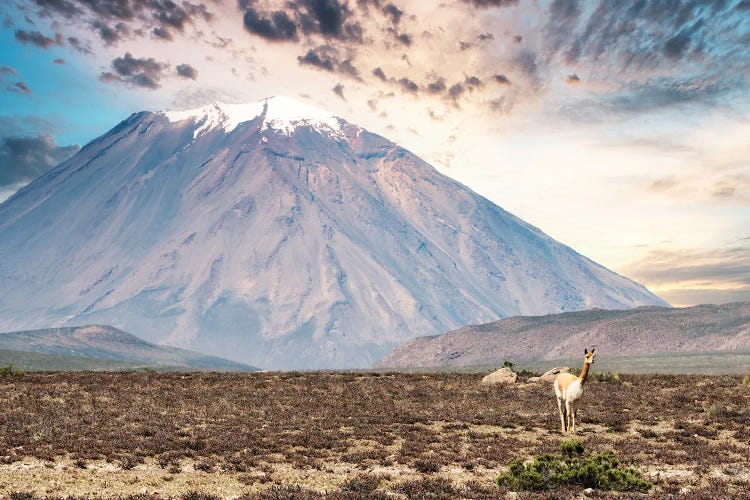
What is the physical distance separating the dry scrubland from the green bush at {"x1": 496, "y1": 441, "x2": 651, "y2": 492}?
40 centimetres

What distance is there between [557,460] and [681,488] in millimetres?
3709

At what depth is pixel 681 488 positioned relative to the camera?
2200cm

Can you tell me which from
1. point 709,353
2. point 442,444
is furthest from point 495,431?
point 709,353

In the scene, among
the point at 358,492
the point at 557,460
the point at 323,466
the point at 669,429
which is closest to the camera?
the point at 358,492

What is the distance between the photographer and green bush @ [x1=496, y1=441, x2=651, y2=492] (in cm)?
2147

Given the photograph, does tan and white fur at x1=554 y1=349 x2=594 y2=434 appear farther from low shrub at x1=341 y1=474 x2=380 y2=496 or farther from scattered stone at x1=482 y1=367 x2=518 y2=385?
scattered stone at x1=482 y1=367 x2=518 y2=385

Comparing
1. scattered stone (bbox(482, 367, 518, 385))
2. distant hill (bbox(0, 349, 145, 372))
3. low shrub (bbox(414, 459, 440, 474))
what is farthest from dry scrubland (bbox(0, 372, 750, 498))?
distant hill (bbox(0, 349, 145, 372))

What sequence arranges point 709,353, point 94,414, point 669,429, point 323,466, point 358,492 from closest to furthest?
point 358,492
point 323,466
point 669,429
point 94,414
point 709,353

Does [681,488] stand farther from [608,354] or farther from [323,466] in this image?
[608,354]

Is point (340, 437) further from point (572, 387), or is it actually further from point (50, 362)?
point (50, 362)

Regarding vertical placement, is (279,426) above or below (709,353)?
below

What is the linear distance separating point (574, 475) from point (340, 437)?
1191cm

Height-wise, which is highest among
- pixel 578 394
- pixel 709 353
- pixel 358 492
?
pixel 709 353

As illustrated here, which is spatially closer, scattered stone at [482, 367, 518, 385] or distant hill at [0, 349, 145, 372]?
scattered stone at [482, 367, 518, 385]
